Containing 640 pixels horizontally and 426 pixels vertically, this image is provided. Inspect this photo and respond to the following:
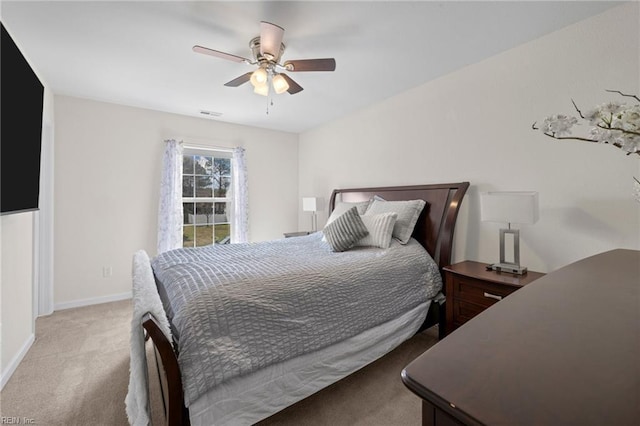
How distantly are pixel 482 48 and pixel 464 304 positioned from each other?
7.02ft

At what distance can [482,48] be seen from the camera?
2.29m

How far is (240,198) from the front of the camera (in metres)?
4.37

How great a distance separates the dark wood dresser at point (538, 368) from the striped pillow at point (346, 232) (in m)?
1.75

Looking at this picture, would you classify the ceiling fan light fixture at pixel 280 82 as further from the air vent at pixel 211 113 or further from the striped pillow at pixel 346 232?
the air vent at pixel 211 113

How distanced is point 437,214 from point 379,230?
0.63 m

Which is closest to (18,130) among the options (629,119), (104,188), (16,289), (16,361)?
(16,289)

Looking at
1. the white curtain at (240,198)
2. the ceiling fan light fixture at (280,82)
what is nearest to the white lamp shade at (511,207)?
the ceiling fan light fixture at (280,82)

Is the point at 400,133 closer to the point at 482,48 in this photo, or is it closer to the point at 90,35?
the point at 482,48

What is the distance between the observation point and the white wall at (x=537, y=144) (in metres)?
1.83

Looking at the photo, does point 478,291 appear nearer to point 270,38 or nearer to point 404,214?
point 404,214

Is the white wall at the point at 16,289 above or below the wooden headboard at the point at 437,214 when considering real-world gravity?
below

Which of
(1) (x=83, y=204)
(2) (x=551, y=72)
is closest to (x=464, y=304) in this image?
(2) (x=551, y=72)

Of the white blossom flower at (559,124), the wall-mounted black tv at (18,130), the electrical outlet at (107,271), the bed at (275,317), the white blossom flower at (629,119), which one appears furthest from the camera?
the electrical outlet at (107,271)

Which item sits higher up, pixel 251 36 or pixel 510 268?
pixel 251 36
